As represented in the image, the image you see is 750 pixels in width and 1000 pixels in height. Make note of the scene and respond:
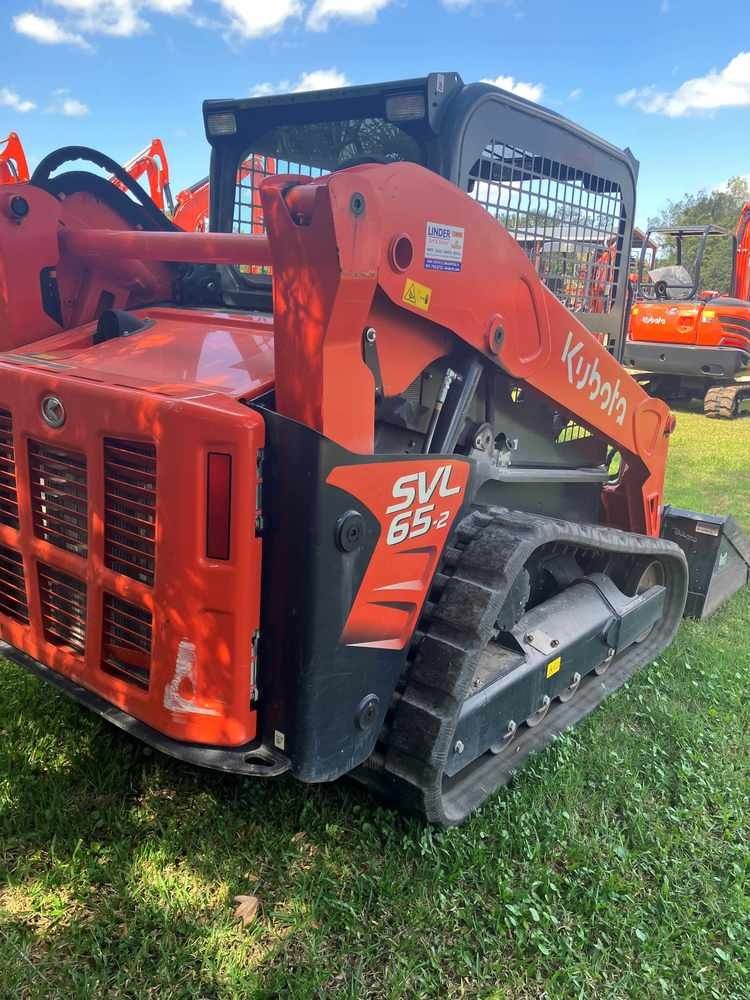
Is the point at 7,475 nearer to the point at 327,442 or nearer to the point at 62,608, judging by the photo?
the point at 62,608

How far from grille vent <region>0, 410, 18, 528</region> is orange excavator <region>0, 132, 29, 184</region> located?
741 cm

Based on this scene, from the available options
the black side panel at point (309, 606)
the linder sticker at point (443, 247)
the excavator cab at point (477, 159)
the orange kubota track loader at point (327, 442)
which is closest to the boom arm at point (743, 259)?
the excavator cab at point (477, 159)

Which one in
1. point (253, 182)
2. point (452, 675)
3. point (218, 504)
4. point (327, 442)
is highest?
point (253, 182)

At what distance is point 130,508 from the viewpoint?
223cm

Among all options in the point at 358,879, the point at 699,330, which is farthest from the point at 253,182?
the point at 699,330

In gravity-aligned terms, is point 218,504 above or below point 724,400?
above

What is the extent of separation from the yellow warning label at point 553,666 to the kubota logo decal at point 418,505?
3.13ft

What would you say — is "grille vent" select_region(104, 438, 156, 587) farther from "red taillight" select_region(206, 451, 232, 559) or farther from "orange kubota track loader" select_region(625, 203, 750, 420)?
"orange kubota track loader" select_region(625, 203, 750, 420)

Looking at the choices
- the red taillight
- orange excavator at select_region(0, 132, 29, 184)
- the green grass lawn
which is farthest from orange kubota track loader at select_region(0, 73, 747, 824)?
orange excavator at select_region(0, 132, 29, 184)

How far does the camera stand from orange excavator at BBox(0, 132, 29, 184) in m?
8.77

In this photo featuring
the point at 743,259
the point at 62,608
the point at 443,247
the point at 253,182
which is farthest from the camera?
the point at 743,259

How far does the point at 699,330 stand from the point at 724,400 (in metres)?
1.14

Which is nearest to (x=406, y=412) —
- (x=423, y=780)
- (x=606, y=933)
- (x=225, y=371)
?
(x=225, y=371)

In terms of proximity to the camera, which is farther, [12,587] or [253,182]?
[253,182]
